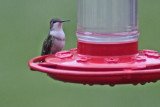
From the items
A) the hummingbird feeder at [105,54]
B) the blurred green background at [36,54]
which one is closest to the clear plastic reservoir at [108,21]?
the hummingbird feeder at [105,54]

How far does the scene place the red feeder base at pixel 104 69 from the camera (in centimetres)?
406

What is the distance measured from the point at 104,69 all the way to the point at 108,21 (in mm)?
667

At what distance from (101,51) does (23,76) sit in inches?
186

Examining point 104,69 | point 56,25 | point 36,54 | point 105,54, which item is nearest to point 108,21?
point 105,54

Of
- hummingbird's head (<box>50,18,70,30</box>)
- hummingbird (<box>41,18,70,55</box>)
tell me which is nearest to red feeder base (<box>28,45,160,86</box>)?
hummingbird (<box>41,18,70,55</box>)

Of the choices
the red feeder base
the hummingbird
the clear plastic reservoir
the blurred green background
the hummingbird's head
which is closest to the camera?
the red feeder base

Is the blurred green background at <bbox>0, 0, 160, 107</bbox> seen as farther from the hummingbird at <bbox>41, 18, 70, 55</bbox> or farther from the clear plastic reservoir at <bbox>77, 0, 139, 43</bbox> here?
the clear plastic reservoir at <bbox>77, 0, 139, 43</bbox>

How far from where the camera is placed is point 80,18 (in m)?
4.94

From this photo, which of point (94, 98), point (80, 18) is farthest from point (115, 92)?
point (80, 18)

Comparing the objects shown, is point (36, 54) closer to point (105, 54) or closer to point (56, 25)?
point (56, 25)

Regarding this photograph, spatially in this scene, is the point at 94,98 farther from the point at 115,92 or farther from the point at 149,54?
the point at 149,54

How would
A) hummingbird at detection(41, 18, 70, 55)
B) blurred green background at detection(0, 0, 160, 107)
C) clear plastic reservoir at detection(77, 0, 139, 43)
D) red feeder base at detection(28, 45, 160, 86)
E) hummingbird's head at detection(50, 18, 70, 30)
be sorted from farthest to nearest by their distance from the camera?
blurred green background at detection(0, 0, 160, 107), hummingbird's head at detection(50, 18, 70, 30), hummingbird at detection(41, 18, 70, 55), clear plastic reservoir at detection(77, 0, 139, 43), red feeder base at detection(28, 45, 160, 86)

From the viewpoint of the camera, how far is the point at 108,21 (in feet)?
15.4

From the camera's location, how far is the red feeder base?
13.3 feet
